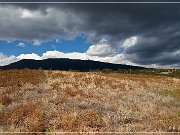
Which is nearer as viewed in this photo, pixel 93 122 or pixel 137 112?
pixel 93 122

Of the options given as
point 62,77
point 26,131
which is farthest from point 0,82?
point 26,131

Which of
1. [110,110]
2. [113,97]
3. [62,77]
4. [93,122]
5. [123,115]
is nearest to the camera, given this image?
[93,122]

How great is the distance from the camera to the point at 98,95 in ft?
87.0

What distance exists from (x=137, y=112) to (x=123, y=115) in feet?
4.63

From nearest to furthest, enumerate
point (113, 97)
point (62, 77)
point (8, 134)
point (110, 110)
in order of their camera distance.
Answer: point (8, 134)
point (110, 110)
point (113, 97)
point (62, 77)

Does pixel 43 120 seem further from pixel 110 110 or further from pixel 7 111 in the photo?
pixel 110 110

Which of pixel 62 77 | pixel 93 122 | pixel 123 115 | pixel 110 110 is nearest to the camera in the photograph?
pixel 93 122

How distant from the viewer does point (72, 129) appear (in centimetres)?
1661

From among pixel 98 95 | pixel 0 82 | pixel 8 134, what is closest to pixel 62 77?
pixel 0 82

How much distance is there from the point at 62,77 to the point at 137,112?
54.8 ft

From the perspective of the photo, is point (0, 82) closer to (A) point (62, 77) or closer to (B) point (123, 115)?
(A) point (62, 77)

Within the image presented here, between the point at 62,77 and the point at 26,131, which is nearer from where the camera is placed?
the point at 26,131

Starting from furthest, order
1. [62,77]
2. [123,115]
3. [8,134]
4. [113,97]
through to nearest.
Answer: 1. [62,77]
2. [113,97]
3. [123,115]
4. [8,134]

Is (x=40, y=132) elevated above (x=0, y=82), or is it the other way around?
(x=0, y=82)
